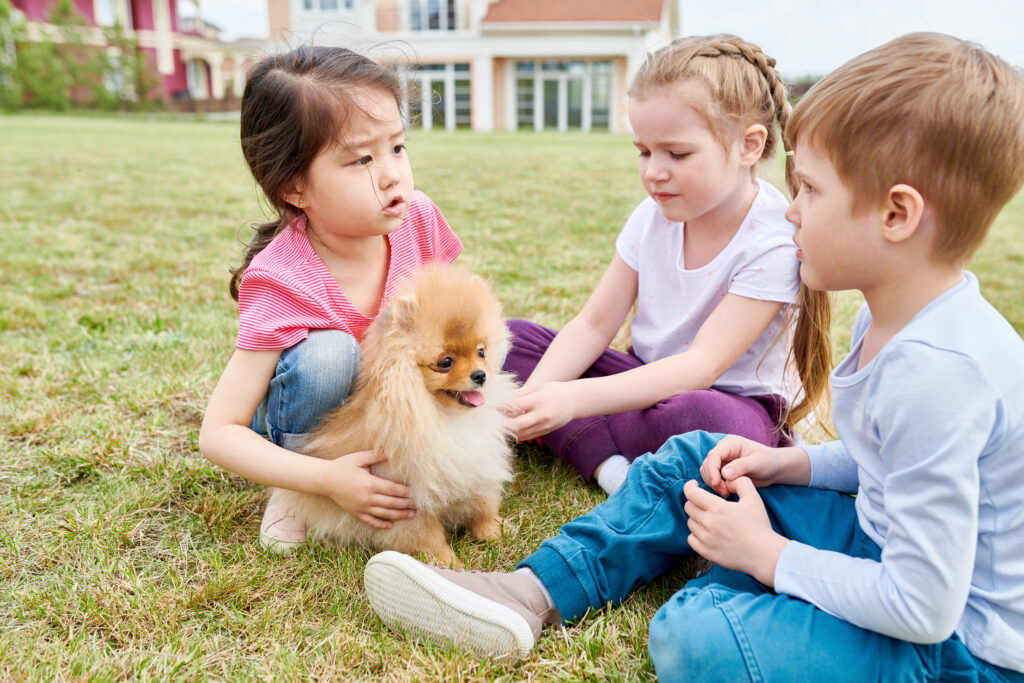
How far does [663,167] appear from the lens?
2113 millimetres

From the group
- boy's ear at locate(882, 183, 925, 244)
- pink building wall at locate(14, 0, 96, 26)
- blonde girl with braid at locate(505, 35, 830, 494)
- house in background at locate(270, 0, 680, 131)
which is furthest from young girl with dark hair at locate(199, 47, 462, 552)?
pink building wall at locate(14, 0, 96, 26)

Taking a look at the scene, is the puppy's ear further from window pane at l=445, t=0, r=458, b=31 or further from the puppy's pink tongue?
window pane at l=445, t=0, r=458, b=31

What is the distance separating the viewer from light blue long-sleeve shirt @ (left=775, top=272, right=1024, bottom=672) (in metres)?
1.19

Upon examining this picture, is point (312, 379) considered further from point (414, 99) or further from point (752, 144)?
point (752, 144)

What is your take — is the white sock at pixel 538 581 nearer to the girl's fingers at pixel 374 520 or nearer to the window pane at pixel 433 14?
the girl's fingers at pixel 374 520

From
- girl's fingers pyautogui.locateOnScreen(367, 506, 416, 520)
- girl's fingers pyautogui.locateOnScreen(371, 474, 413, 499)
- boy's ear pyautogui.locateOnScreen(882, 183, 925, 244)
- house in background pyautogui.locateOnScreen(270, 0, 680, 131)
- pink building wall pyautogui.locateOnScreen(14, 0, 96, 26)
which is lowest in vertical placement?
girl's fingers pyautogui.locateOnScreen(367, 506, 416, 520)

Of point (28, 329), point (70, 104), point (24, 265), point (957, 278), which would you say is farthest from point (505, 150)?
point (70, 104)

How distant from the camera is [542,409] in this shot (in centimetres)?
201

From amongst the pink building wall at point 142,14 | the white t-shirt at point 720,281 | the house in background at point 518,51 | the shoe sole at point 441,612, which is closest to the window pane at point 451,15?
the house in background at point 518,51

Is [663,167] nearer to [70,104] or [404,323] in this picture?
[404,323]

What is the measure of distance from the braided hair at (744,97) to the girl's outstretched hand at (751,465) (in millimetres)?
626

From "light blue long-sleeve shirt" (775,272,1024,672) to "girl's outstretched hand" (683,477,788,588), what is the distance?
0.08m

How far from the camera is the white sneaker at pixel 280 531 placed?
198 cm

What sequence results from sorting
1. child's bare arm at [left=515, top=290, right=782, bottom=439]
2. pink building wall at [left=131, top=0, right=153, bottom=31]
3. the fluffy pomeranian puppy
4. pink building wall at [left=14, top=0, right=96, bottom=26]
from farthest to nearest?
pink building wall at [left=131, top=0, right=153, bottom=31] < pink building wall at [left=14, top=0, right=96, bottom=26] < child's bare arm at [left=515, top=290, right=782, bottom=439] < the fluffy pomeranian puppy
